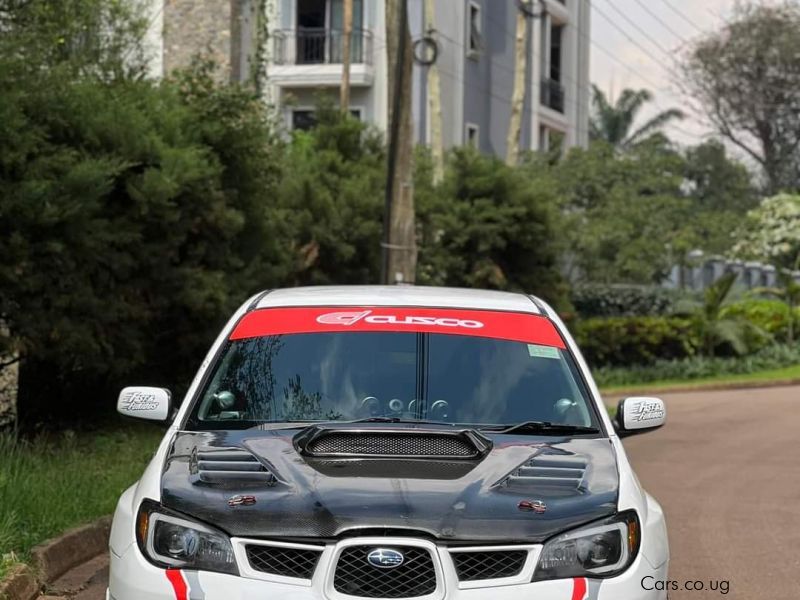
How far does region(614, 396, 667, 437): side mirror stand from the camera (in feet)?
19.0

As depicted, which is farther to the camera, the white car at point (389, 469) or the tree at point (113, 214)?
the tree at point (113, 214)

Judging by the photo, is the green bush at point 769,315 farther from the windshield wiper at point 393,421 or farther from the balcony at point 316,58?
the windshield wiper at point 393,421

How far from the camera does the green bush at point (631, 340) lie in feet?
87.4

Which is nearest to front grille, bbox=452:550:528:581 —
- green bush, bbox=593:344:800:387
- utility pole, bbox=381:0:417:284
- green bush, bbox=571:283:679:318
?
utility pole, bbox=381:0:417:284

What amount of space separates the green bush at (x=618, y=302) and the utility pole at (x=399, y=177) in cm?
1195

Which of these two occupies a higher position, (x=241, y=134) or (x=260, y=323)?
(x=241, y=134)

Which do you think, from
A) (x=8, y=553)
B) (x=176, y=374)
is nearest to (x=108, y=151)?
(x=176, y=374)

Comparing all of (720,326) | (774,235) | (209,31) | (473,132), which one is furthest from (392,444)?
(774,235)

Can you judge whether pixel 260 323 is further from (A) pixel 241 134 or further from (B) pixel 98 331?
(A) pixel 241 134

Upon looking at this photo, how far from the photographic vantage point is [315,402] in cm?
577

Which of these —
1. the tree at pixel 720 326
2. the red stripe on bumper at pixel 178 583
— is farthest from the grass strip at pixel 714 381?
the red stripe on bumper at pixel 178 583

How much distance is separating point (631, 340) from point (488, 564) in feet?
74.2

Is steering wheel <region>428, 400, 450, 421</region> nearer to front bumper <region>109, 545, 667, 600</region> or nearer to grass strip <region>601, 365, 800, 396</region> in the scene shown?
front bumper <region>109, 545, 667, 600</region>

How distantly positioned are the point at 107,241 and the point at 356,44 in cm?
2286
